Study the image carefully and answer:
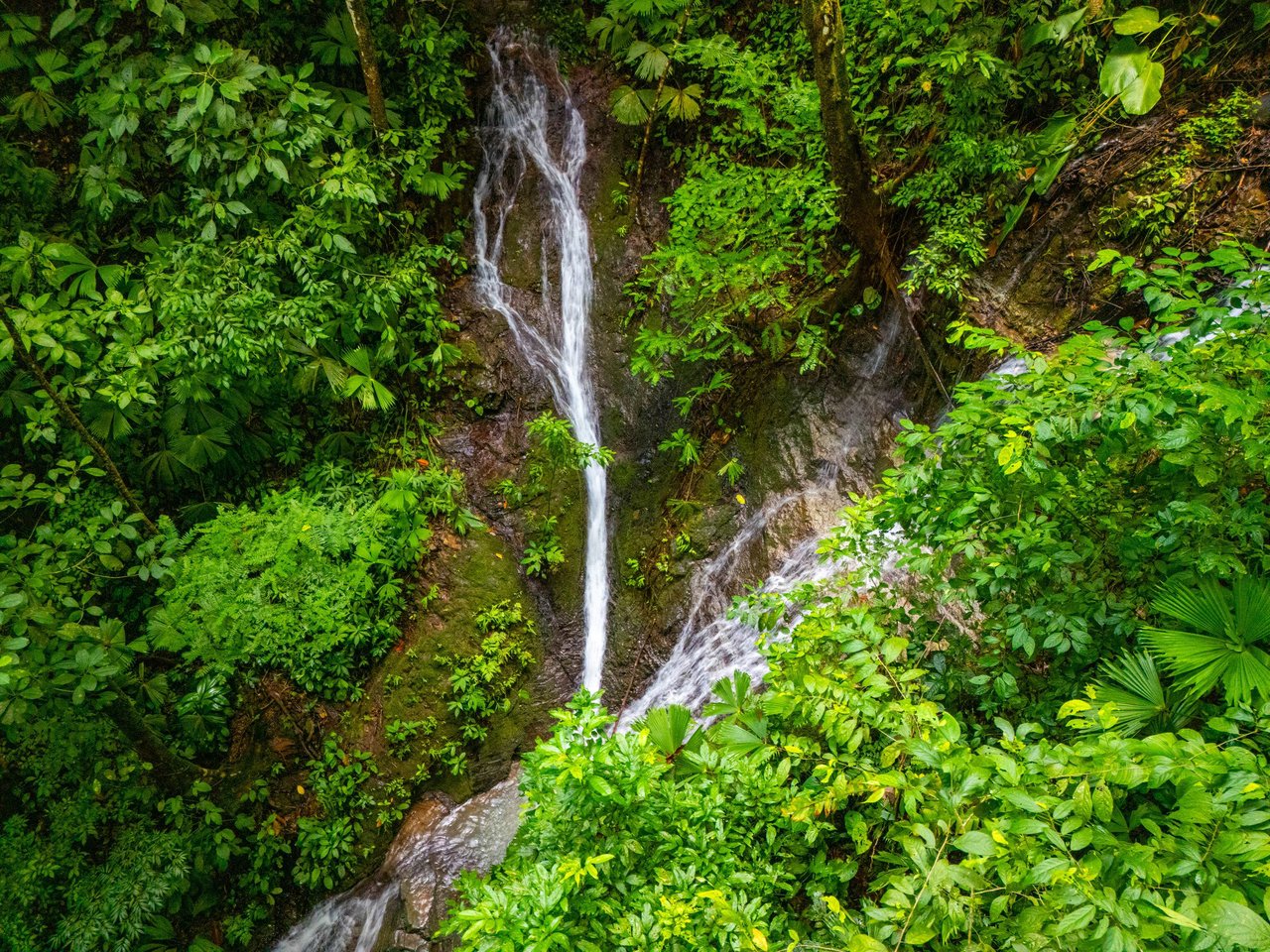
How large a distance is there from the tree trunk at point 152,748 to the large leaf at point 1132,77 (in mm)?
7756

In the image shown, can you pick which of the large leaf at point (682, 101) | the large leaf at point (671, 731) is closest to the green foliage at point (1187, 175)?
the large leaf at point (682, 101)

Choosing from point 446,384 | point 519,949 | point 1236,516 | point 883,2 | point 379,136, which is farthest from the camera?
point 446,384

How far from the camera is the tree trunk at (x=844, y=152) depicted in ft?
13.3

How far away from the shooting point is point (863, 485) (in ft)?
16.3

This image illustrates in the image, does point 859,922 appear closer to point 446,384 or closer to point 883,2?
point 446,384

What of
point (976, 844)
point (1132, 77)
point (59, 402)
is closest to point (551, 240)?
point (59, 402)

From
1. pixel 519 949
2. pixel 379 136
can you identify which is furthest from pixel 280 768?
pixel 379 136

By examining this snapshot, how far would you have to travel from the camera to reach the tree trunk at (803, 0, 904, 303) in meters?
4.06

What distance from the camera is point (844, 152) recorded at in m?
4.48

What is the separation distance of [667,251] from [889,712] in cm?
417

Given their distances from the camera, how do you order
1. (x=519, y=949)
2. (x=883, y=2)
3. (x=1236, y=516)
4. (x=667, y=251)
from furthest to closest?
(x=667, y=251), (x=883, y=2), (x=1236, y=516), (x=519, y=949)

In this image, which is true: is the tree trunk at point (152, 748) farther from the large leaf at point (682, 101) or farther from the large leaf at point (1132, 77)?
the large leaf at point (1132, 77)

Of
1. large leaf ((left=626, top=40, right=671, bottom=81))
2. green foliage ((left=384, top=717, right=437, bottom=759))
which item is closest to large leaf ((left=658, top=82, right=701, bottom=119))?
large leaf ((left=626, top=40, right=671, bottom=81))

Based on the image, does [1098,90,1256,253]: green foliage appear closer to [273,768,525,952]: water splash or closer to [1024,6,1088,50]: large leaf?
[1024,6,1088,50]: large leaf
